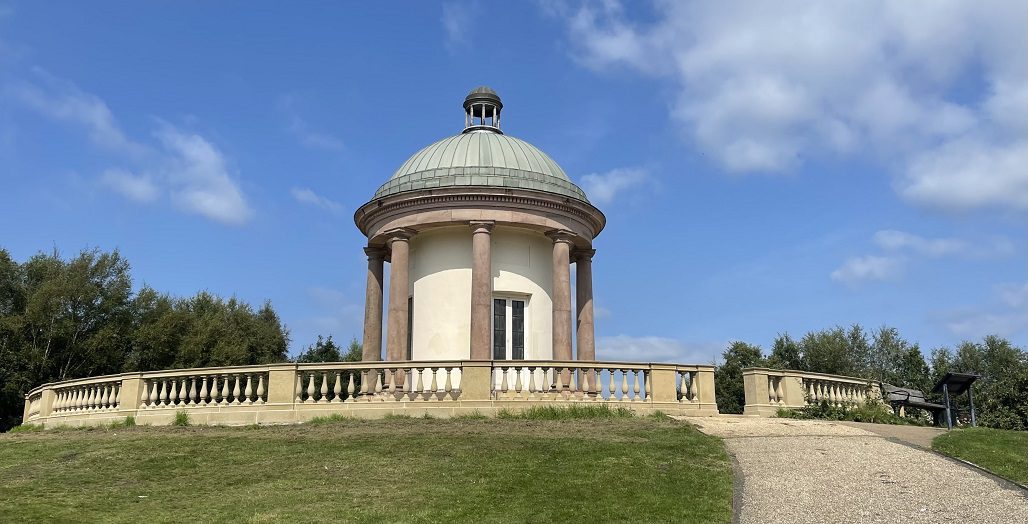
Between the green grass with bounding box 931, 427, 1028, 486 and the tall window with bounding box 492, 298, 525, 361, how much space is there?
1169 cm

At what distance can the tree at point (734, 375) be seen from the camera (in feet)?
160

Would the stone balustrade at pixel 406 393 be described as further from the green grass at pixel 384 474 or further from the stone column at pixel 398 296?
the stone column at pixel 398 296

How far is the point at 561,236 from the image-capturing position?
2592cm

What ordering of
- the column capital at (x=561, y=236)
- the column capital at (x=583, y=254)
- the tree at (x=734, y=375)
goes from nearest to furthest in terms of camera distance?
the column capital at (x=561, y=236)
the column capital at (x=583, y=254)
the tree at (x=734, y=375)

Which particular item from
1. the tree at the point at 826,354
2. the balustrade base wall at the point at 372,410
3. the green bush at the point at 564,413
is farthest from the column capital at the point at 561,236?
the tree at the point at 826,354

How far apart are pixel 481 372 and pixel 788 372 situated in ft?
25.9

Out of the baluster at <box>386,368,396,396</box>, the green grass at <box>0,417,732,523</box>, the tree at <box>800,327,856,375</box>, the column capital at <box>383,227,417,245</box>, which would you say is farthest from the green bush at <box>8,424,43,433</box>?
the tree at <box>800,327,856,375</box>

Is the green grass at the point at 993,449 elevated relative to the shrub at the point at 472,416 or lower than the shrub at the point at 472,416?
lower

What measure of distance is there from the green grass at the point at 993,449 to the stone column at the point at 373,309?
16485 millimetres

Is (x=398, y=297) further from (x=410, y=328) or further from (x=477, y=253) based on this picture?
(x=477, y=253)

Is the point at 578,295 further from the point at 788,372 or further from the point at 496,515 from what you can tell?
the point at 496,515

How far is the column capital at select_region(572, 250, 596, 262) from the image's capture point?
28.6m

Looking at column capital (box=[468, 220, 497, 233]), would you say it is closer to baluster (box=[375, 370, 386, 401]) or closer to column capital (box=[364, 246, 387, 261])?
column capital (box=[364, 246, 387, 261])

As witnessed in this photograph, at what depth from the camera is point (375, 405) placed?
19.2 metres
